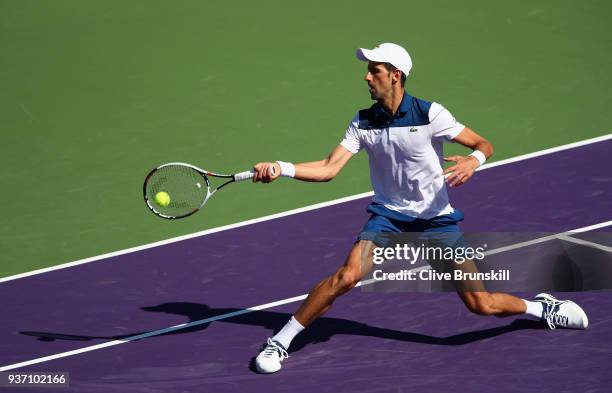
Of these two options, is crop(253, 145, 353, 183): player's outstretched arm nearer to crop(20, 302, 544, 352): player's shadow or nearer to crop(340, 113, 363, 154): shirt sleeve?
crop(340, 113, 363, 154): shirt sleeve

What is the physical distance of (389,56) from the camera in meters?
9.41

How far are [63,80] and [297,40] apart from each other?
2.94 metres

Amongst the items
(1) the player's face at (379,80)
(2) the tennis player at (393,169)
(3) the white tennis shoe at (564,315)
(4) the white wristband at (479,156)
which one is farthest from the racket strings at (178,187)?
(3) the white tennis shoe at (564,315)

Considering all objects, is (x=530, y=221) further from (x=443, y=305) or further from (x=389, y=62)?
(x=389, y=62)

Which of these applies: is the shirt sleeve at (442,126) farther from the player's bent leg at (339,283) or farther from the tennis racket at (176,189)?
the tennis racket at (176,189)

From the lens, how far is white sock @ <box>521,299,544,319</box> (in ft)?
32.7

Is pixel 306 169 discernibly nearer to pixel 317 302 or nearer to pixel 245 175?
pixel 245 175

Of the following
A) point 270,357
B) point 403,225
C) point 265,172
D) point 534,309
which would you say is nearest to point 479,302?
point 534,309

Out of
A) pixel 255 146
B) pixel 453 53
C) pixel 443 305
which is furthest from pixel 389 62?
pixel 453 53

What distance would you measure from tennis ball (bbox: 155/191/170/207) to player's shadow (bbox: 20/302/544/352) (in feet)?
3.99

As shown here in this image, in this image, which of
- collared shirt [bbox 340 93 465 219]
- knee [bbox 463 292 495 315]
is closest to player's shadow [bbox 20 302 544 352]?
knee [bbox 463 292 495 315]

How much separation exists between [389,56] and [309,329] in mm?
2419

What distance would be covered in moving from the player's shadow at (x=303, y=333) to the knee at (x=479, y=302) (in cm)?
43

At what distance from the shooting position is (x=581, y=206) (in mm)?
11883
